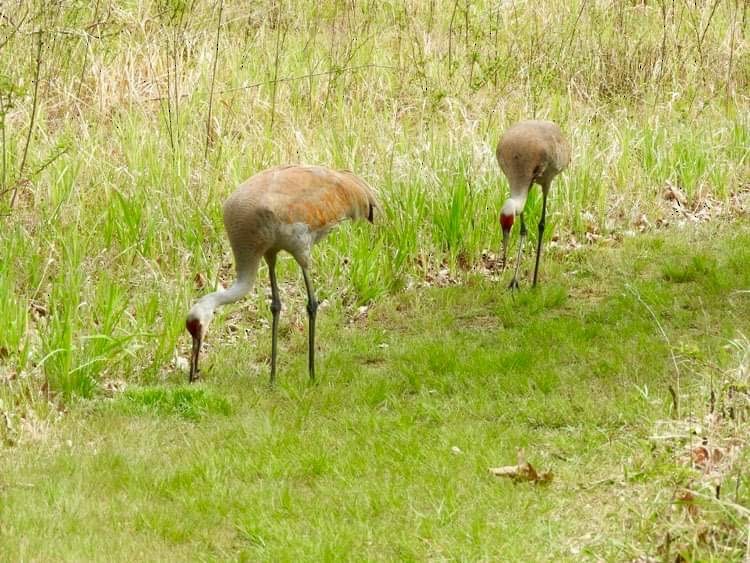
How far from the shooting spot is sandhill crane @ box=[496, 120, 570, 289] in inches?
329

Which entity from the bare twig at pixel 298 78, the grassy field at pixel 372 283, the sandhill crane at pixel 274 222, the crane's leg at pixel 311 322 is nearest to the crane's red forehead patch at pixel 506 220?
the grassy field at pixel 372 283

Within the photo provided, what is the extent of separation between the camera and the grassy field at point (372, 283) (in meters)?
5.09

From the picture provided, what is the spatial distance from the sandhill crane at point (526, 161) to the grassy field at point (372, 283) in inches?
17.0

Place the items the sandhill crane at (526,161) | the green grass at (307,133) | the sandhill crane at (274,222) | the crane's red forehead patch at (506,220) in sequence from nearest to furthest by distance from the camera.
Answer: the sandhill crane at (274,222)
the green grass at (307,133)
the crane's red forehead patch at (506,220)
the sandhill crane at (526,161)

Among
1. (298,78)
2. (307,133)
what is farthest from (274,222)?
(298,78)

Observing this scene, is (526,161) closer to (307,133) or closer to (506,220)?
(506,220)

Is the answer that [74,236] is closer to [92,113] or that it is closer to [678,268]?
[92,113]

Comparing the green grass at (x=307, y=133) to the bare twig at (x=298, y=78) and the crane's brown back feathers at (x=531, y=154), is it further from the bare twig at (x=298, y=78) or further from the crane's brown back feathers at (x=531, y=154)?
the crane's brown back feathers at (x=531, y=154)

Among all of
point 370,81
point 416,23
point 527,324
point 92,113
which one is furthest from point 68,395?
point 416,23

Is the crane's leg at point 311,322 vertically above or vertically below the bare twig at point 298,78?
below

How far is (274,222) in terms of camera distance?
6629 mm

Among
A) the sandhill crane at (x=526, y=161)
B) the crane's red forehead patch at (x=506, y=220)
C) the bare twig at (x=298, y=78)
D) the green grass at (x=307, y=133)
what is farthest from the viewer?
the bare twig at (x=298, y=78)

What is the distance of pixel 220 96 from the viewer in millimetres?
10328

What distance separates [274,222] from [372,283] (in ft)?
5.61
